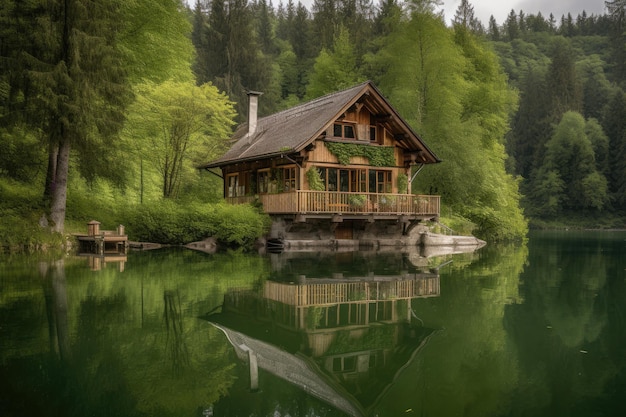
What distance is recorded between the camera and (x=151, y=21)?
3422 cm

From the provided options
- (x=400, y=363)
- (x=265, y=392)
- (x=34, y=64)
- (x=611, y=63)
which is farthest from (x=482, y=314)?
(x=611, y=63)

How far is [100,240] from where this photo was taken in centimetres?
2425

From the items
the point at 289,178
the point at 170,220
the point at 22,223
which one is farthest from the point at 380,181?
the point at 22,223

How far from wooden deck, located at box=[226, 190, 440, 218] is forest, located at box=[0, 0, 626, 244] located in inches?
61.9

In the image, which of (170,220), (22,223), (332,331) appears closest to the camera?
(332,331)

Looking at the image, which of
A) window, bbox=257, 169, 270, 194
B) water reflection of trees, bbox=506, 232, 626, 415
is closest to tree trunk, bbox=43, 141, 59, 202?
window, bbox=257, 169, 270, 194

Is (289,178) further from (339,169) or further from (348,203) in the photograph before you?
(348,203)

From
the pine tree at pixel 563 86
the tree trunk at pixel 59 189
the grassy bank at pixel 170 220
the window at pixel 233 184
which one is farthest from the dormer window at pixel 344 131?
the pine tree at pixel 563 86

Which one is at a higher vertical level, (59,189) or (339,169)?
(339,169)

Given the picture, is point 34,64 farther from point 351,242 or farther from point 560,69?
point 560,69

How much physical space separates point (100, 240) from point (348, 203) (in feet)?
37.6

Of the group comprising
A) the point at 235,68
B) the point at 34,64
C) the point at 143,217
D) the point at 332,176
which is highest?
the point at 235,68

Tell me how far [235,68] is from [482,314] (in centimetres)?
5109

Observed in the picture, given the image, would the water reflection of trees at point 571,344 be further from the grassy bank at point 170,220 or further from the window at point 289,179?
the window at point 289,179
